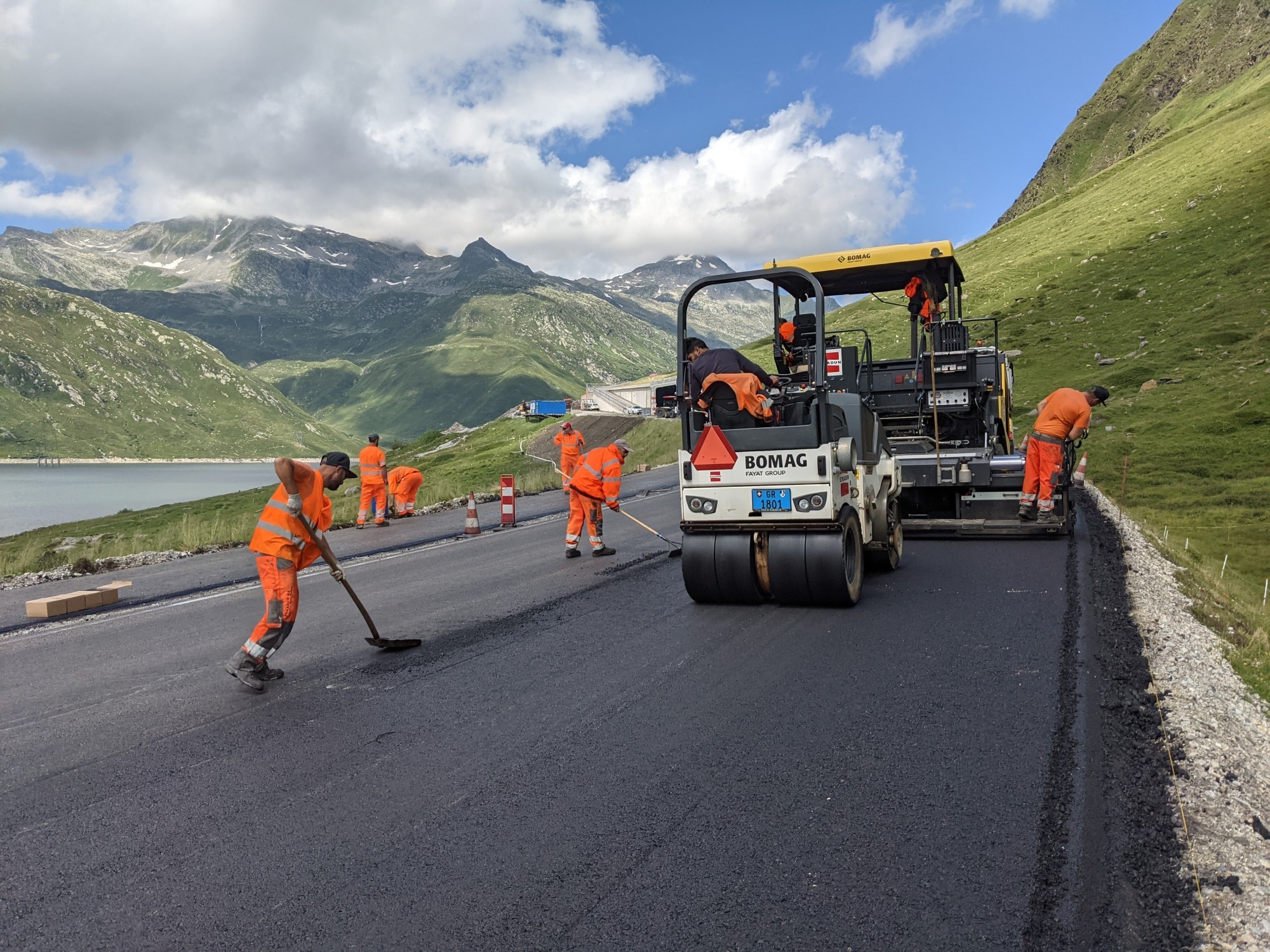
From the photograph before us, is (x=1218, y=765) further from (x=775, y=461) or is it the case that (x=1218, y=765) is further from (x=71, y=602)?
(x=71, y=602)

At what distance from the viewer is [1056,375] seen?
36.6m

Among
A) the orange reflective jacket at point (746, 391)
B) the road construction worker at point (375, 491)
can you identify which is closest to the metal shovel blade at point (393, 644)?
the orange reflective jacket at point (746, 391)

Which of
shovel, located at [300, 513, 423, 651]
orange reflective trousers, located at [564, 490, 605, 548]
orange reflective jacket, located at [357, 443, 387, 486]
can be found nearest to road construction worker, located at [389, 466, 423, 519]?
orange reflective jacket, located at [357, 443, 387, 486]

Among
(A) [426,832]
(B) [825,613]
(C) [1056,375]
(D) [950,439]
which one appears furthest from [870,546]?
(C) [1056,375]

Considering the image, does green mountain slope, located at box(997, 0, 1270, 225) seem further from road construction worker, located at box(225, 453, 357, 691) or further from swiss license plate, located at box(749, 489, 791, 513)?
road construction worker, located at box(225, 453, 357, 691)

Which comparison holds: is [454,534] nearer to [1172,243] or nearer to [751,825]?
Result: [751,825]

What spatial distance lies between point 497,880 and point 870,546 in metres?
7.16

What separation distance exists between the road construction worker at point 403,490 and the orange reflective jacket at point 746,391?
13.0 m

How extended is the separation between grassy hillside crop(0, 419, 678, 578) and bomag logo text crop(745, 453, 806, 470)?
921 cm

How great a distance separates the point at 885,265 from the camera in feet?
39.7

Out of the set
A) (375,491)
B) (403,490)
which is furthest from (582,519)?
(403,490)

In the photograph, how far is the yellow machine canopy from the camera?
12.1 meters

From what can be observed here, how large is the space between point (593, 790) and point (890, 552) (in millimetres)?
6550

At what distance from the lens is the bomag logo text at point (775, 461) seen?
778 cm
